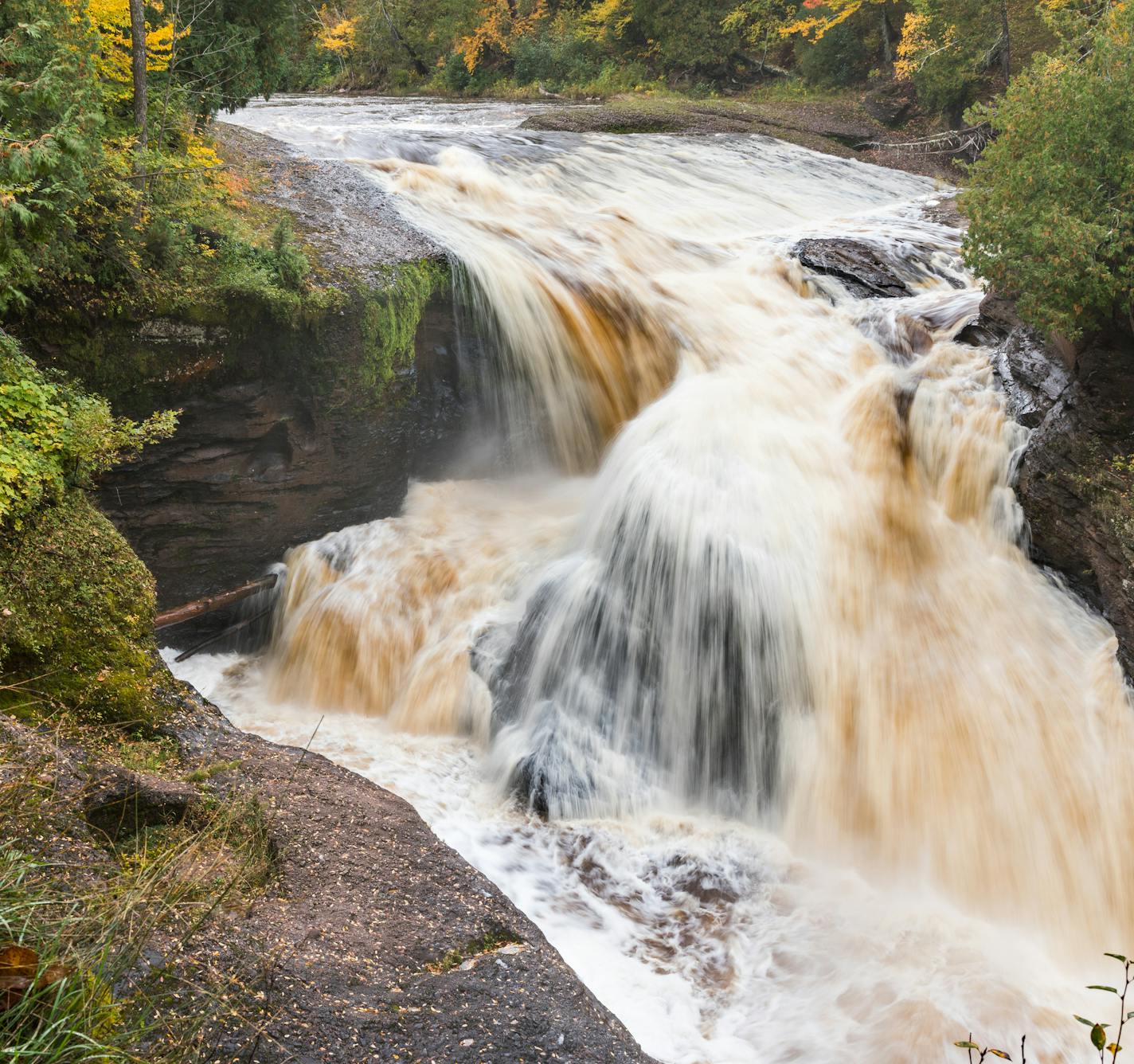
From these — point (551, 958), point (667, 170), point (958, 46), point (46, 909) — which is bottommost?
point (551, 958)

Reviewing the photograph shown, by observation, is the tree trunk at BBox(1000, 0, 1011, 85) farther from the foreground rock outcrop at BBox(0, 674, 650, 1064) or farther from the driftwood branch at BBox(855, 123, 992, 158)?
the foreground rock outcrop at BBox(0, 674, 650, 1064)

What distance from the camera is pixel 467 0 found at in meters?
29.2

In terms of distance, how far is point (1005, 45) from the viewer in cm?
1819

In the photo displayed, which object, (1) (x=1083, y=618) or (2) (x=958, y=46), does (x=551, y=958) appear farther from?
(2) (x=958, y=46)

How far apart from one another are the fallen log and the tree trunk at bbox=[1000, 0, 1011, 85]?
59.4 feet

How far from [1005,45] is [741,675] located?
18.2 metres

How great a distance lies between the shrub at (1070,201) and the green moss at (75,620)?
6893 millimetres

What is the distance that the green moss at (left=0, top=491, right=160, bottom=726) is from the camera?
14.3 feet

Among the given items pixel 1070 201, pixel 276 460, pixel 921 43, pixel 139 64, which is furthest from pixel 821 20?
pixel 276 460

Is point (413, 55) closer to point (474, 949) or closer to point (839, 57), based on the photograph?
point (839, 57)

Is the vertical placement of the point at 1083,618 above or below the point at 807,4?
below

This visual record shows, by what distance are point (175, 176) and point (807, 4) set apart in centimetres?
2231

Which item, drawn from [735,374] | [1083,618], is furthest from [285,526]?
[1083,618]

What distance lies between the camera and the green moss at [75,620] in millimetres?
4363
